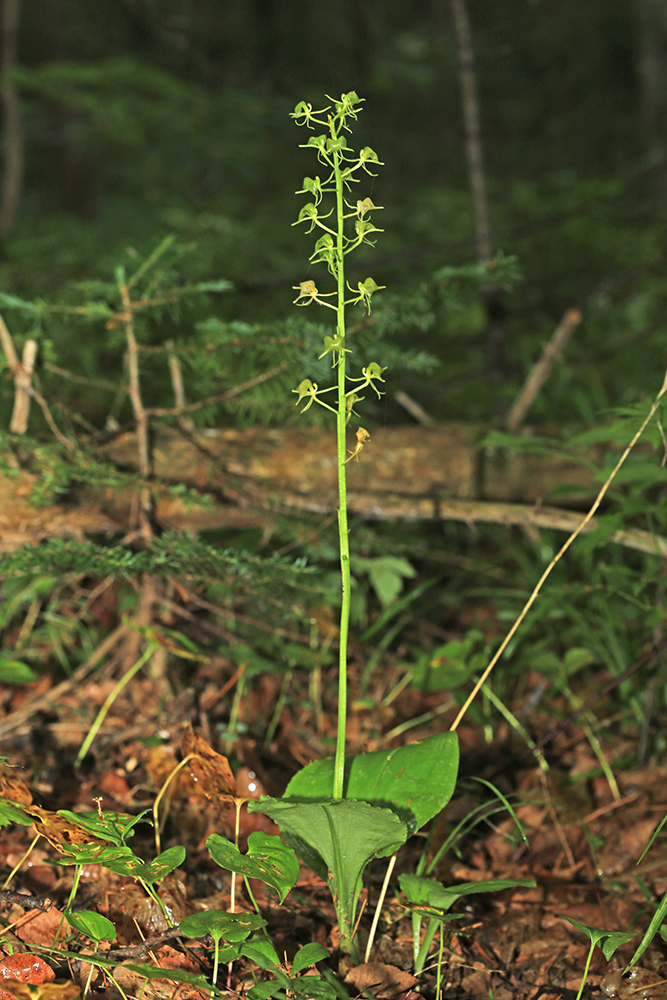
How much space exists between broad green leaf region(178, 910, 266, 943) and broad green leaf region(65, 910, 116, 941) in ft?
0.41

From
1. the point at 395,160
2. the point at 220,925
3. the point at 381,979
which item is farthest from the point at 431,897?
the point at 395,160

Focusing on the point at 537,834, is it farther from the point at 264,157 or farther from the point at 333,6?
the point at 333,6

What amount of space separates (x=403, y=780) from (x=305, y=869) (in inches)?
16.8

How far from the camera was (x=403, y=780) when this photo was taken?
1161 millimetres

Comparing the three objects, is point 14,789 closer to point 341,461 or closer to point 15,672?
point 15,672

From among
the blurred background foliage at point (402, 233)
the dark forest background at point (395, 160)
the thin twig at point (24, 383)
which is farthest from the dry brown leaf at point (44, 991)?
the dark forest background at point (395, 160)

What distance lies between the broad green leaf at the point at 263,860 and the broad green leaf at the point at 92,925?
0.18 meters

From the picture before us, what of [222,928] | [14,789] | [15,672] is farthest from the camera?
[15,672]

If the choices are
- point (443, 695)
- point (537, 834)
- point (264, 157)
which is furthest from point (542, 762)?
point (264, 157)

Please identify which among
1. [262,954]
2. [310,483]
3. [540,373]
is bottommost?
[262,954]

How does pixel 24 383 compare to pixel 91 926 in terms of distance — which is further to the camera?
pixel 24 383

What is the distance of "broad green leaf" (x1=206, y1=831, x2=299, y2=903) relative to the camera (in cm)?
107

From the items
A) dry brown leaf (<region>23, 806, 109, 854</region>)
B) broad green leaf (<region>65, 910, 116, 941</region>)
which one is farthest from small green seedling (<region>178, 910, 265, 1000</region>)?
dry brown leaf (<region>23, 806, 109, 854</region>)

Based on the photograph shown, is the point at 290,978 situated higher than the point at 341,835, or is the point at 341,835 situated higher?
the point at 341,835
